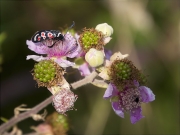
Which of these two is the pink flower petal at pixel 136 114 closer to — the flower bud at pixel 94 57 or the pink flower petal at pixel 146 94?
the pink flower petal at pixel 146 94

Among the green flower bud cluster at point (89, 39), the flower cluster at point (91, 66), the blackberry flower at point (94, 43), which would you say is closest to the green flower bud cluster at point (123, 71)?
the flower cluster at point (91, 66)

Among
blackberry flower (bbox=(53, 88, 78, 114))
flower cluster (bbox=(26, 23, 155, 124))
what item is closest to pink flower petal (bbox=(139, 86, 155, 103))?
flower cluster (bbox=(26, 23, 155, 124))

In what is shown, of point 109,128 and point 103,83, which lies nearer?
point 103,83

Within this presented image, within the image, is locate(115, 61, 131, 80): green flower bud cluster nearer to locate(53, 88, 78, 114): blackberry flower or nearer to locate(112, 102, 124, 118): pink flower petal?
locate(112, 102, 124, 118): pink flower petal

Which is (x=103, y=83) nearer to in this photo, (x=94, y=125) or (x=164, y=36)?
(x=94, y=125)

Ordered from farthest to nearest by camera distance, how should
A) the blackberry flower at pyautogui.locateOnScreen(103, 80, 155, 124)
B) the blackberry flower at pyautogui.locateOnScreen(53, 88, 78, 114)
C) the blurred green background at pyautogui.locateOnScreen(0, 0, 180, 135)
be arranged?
the blurred green background at pyautogui.locateOnScreen(0, 0, 180, 135) < the blackberry flower at pyautogui.locateOnScreen(103, 80, 155, 124) < the blackberry flower at pyautogui.locateOnScreen(53, 88, 78, 114)

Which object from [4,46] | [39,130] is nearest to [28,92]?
[4,46]

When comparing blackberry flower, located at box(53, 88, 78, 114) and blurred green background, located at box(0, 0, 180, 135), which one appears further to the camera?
blurred green background, located at box(0, 0, 180, 135)
